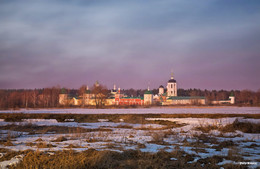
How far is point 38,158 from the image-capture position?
8258mm

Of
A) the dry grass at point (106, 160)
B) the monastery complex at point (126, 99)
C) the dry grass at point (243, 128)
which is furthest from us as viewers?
the monastery complex at point (126, 99)

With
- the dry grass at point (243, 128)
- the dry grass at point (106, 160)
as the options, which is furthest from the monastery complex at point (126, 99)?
the dry grass at point (106, 160)

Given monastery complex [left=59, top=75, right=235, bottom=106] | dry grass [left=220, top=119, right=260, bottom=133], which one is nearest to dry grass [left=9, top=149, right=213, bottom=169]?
dry grass [left=220, top=119, right=260, bottom=133]

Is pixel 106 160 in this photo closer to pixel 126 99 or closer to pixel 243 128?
pixel 243 128

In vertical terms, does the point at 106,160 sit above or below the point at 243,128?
above

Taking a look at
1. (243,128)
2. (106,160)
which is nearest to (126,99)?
(243,128)

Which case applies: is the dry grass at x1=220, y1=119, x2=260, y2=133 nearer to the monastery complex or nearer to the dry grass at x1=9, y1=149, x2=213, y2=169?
the dry grass at x1=9, y1=149, x2=213, y2=169

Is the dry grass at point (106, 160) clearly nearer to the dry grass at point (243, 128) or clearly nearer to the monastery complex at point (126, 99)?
the dry grass at point (243, 128)

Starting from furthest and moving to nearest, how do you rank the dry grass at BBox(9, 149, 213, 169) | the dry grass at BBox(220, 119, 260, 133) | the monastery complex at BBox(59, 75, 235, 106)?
the monastery complex at BBox(59, 75, 235, 106) → the dry grass at BBox(220, 119, 260, 133) → the dry grass at BBox(9, 149, 213, 169)

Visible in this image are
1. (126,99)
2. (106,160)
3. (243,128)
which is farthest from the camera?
(126,99)

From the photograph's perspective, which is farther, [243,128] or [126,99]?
[126,99]

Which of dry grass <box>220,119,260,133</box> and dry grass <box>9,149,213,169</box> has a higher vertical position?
dry grass <box>9,149,213,169</box>

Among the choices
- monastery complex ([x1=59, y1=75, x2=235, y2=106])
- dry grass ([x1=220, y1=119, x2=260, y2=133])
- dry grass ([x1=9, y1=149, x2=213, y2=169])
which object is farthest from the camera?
monastery complex ([x1=59, y1=75, x2=235, y2=106])

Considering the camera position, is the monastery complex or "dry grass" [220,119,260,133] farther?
the monastery complex
